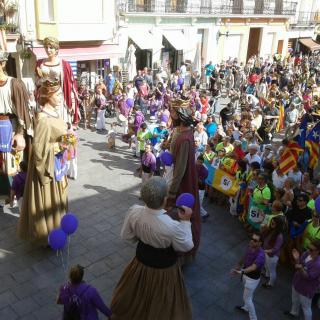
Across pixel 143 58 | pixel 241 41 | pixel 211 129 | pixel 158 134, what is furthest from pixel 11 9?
pixel 241 41

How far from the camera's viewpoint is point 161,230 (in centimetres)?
344

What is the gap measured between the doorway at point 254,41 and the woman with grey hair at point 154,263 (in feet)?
92.7

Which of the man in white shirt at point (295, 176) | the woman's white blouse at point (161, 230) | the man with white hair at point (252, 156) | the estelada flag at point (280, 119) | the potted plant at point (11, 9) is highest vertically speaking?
the potted plant at point (11, 9)

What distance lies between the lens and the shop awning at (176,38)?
21.4 metres

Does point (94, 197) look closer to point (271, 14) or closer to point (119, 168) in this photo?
point (119, 168)

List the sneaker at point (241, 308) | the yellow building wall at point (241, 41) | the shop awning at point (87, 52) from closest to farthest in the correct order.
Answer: the sneaker at point (241, 308) < the shop awning at point (87, 52) < the yellow building wall at point (241, 41)

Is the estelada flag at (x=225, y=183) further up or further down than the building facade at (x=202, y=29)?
further down

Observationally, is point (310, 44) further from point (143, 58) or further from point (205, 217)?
point (205, 217)

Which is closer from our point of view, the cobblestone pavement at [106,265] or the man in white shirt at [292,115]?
A: the cobblestone pavement at [106,265]

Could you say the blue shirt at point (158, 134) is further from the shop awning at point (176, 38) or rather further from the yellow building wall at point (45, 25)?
the shop awning at point (176, 38)

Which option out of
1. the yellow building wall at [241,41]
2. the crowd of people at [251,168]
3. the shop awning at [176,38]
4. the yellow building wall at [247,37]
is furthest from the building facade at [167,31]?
the crowd of people at [251,168]

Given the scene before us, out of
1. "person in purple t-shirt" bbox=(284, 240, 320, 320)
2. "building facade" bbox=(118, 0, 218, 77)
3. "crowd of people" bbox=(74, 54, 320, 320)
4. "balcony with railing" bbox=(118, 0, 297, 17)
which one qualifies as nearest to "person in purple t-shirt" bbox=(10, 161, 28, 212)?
"crowd of people" bbox=(74, 54, 320, 320)

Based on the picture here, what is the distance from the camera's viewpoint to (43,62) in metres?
6.02

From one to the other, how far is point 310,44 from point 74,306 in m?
35.0
